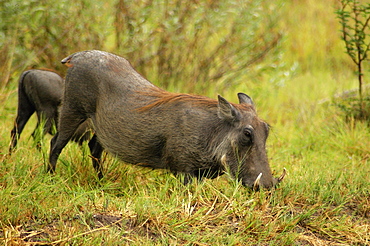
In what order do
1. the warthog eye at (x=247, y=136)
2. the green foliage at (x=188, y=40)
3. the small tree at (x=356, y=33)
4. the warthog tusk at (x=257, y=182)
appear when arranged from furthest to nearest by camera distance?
the green foliage at (x=188, y=40) → the small tree at (x=356, y=33) → the warthog eye at (x=247, y=136) → the warthog tusk at (x=257, y=182)

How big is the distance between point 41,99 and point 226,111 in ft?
6.30

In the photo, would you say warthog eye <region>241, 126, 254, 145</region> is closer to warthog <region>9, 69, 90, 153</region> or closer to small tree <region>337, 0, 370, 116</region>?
warthog <region>9, 69, 90, 153</region>

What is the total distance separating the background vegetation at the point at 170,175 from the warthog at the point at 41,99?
0.19m

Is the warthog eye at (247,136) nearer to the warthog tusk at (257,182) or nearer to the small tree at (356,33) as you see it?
the warthog tusk at (257,182)

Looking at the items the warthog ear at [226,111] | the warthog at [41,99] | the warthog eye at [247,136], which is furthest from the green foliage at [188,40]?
the warthog eye at [247,136]

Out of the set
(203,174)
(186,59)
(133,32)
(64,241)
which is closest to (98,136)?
(203,174)

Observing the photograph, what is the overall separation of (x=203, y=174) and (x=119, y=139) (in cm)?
66

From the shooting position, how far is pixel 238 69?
6.96m

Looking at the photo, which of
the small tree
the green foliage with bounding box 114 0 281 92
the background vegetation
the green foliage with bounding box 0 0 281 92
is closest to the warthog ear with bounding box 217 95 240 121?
the background vegetation

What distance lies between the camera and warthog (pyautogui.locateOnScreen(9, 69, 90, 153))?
182 inches

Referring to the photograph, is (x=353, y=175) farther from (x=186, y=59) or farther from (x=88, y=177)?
(x=186, y=59)

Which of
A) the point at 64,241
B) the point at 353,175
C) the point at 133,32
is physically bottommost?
the point at 353,175

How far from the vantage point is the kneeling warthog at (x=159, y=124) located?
340cm

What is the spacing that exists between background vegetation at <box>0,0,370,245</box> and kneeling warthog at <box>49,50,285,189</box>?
0.47 feet
